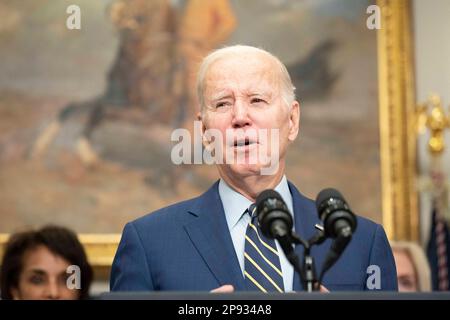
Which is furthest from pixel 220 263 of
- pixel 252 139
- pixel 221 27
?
pixel 221 27

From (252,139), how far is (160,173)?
335cm

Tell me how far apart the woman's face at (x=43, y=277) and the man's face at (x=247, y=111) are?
136 cm

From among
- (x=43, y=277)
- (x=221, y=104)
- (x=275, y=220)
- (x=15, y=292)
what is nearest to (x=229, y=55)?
(x=221, y=104)

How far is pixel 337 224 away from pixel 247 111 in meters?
0.70

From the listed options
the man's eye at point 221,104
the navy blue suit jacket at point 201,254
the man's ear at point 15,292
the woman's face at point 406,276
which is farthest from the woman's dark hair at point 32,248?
the woman's face at point 406,276

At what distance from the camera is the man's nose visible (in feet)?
8.55

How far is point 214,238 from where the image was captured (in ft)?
8.25

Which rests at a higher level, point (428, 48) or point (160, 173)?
point (428, 48)

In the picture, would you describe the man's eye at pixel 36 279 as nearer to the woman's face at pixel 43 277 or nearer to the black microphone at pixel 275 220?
the woman's face at pixel 43 277

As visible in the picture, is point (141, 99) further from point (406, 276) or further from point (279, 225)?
point (279, 225)
